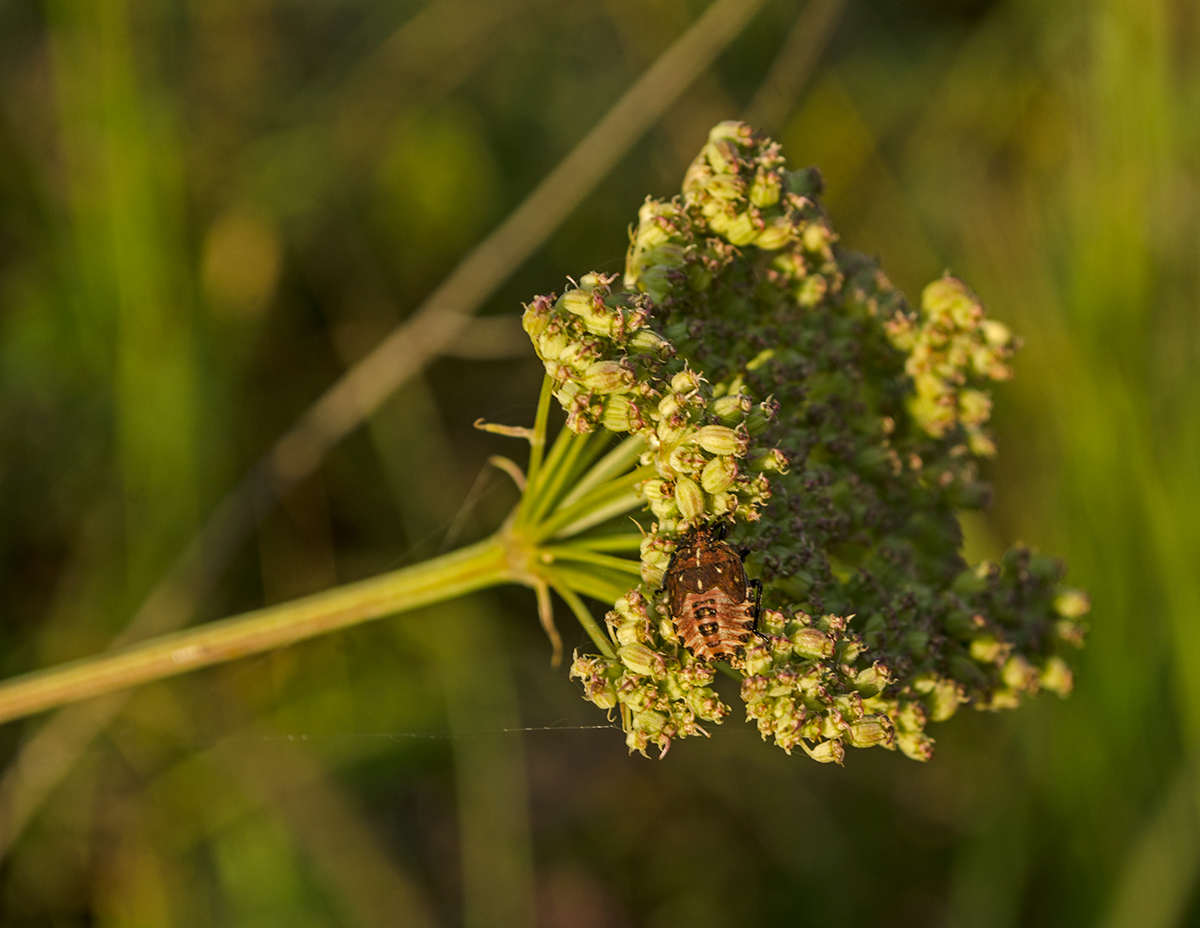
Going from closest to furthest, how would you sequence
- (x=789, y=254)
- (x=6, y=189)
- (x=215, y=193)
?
(x=789, y=254)
(x=6, y=189)
(x=215, y=193)

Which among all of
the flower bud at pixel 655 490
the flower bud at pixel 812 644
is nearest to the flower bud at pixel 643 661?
the flower bud at pixel 655 490

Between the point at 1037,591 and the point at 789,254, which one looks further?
the point at 1037,591

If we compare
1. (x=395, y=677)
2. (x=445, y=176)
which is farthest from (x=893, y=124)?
(x=395, y=677)

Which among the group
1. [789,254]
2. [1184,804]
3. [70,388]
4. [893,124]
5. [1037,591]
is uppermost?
[893,124]

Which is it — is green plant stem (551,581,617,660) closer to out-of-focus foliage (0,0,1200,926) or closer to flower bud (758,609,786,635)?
flower bud (758,609,786,635)

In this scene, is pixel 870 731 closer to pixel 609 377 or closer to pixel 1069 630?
pixel 609 377

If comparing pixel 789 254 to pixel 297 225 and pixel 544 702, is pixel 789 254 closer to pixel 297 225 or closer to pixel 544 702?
pixel 544 702
